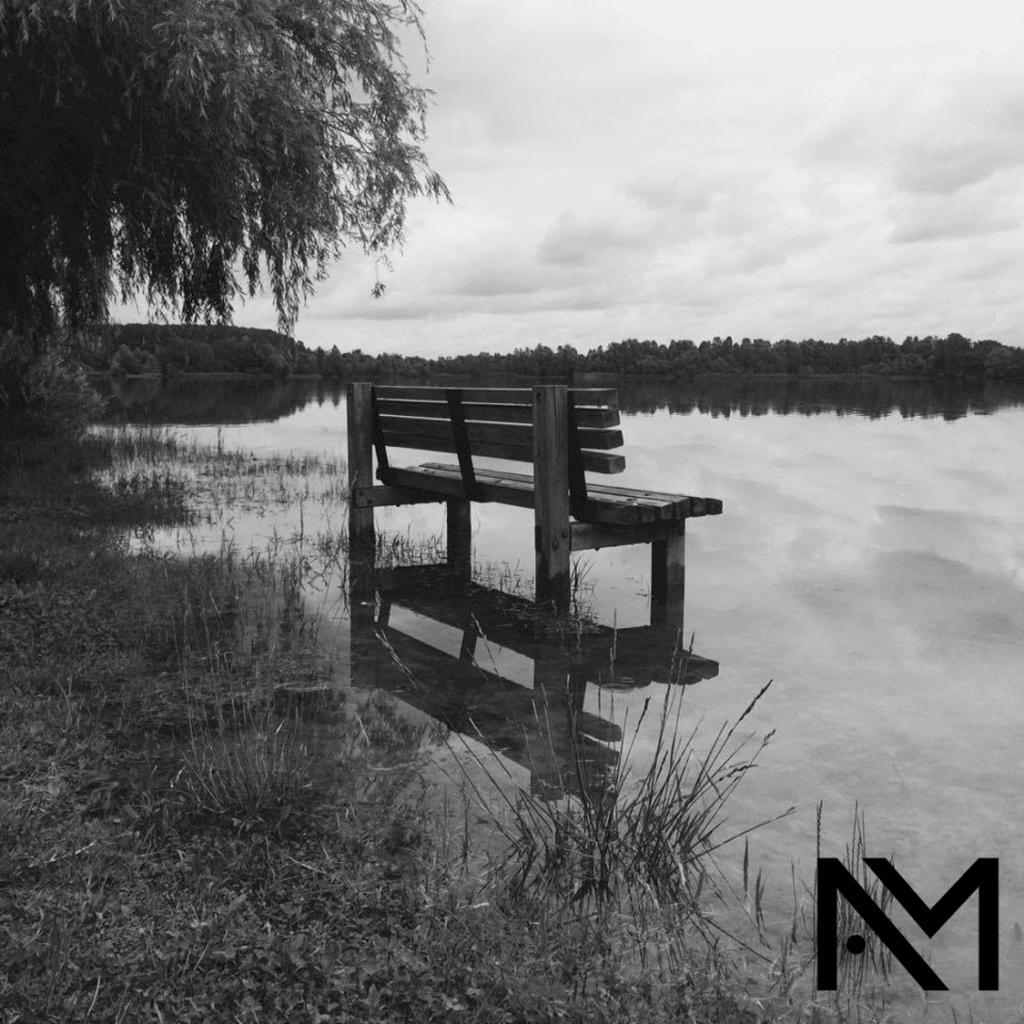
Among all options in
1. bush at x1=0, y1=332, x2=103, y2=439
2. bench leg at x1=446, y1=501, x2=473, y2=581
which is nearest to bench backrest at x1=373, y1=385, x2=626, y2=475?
bench leg at x1=446, y1=501, x2=473, y2=581

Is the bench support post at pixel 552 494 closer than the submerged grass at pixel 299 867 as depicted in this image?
No

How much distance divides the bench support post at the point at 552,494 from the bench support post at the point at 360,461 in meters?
2.67

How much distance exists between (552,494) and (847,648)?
2.31m

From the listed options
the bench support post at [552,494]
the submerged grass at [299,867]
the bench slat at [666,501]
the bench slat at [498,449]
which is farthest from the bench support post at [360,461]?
the submerged grass at [299,867]

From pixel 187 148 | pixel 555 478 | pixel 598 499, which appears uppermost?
pixel 187 148

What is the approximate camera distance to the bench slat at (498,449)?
792cm

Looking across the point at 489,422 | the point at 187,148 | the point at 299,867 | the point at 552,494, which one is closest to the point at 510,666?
the point at 552,494

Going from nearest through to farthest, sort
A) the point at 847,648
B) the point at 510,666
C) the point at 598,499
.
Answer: the point at 510,666
the point at 847,648
the point at 598,499

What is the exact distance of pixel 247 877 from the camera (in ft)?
11.3

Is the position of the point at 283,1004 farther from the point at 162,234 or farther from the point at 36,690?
the point at 162,234

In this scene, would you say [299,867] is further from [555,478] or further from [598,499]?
[598,499]

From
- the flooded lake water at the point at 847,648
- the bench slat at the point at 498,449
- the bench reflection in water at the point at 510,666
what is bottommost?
the flooded lake water at the point at 847,648

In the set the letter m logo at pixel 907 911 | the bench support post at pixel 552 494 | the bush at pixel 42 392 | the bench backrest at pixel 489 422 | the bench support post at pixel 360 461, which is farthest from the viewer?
the bush at pixel 42 392

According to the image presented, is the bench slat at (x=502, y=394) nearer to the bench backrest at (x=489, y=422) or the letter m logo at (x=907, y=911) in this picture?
the bench backrest at (x=489, y=422)
